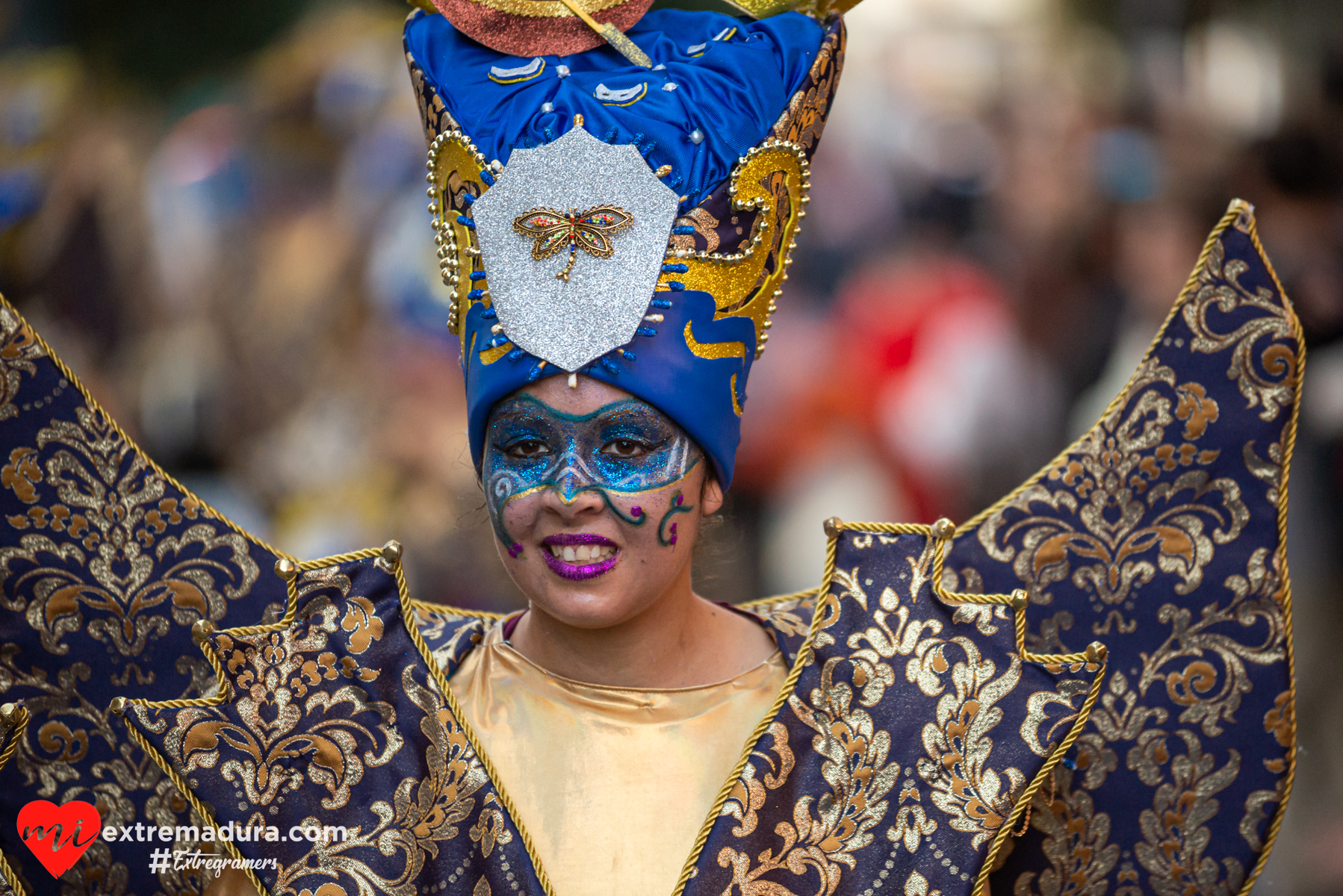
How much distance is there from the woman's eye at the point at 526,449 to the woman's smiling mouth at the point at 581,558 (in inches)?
5.2

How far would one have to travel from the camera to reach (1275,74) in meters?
6.06

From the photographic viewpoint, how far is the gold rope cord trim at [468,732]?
2.17 metres

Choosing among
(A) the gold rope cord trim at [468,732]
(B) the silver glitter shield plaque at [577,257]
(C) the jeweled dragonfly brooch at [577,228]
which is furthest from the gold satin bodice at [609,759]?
(C) the jeweled dragonfly brooch at [577,228]

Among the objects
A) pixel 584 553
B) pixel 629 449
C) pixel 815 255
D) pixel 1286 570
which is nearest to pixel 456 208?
pixel 629 449

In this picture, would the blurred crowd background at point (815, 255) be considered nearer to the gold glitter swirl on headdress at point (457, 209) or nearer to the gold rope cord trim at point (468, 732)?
the gold glitter swirl on headdress at point (457, 209)

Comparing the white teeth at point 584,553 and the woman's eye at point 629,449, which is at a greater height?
the woman's eye at point 629,449

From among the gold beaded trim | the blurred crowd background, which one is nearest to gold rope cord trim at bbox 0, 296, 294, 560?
the gold beaded trim

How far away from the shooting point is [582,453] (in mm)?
2230

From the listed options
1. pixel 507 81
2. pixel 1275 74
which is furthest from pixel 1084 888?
pixel 1275 74

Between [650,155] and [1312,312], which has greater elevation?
[650,155]

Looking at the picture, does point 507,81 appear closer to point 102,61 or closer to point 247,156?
point 247,156

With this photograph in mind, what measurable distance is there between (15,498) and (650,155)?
1.22 meters

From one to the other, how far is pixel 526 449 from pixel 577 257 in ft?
1.02

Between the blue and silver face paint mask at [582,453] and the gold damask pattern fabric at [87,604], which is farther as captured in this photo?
the gold damask pattern fabric at [87,604]
